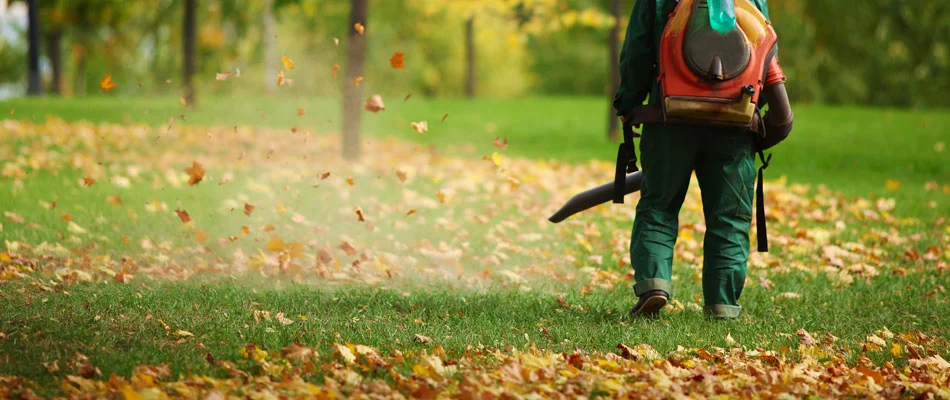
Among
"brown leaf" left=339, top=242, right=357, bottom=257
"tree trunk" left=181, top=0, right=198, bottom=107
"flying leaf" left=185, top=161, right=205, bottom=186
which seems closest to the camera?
"flying leaf" left=185, top=161, right=205, bottom=186

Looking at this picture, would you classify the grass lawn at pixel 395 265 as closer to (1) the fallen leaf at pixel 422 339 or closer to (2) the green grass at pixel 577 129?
(1) the fallen leaf at pixel 422 339

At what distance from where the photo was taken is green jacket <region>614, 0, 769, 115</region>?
4.68 m

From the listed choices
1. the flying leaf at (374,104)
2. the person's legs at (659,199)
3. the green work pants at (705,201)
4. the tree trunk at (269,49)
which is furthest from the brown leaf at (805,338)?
the tree trunk at (269,49)

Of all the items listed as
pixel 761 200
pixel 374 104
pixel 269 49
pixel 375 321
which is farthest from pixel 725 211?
pixel 269 49

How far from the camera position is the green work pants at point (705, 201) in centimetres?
472

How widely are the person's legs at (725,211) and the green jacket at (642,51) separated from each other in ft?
1.33

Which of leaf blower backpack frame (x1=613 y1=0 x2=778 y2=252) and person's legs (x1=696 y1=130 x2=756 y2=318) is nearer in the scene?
leaf blower backpack frame (x1=613 y1=0 x2=778 y2=252)

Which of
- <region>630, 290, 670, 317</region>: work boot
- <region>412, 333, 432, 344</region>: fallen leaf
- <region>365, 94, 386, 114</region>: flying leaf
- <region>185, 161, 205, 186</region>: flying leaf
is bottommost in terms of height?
<region>412, 333, 432, 344</region>: fallen leaf

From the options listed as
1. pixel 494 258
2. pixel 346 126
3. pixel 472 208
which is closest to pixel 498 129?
pixel 346 126

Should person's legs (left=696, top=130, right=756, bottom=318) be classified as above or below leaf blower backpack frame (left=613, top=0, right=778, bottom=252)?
below

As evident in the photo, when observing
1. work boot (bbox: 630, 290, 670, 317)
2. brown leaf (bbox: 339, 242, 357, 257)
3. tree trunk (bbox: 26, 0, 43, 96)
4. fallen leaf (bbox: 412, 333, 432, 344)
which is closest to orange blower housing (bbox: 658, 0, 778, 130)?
work boot (bbox: 630, 290, 670, 317)

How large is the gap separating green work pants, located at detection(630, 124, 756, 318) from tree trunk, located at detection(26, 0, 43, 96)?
2012 centimetres

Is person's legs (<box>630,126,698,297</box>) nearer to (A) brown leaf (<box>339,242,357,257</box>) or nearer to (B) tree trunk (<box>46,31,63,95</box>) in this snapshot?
(A) brown leaf (<box>339,242,357,257</box>)

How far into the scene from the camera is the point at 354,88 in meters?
12.7
